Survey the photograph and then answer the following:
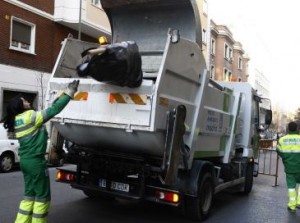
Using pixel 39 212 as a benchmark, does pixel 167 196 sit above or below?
above

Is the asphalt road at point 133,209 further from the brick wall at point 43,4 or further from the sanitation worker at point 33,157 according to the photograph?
the brick wall at point 43,4

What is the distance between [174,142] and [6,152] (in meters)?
7.63

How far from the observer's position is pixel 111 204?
300 inches

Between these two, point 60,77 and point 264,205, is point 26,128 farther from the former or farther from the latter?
point 264,205

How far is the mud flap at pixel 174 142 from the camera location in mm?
5539

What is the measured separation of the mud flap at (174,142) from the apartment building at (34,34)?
499 inches

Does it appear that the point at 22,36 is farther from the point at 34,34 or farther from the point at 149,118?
Answer: the point at 149,118

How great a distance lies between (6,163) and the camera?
38.7 feet

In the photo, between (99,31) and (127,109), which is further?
(99,31)

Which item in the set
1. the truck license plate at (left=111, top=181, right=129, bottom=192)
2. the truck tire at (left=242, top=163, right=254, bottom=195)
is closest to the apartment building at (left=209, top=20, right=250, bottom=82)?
the truck tire at (left=242, top=163, right=254, bottom=195)

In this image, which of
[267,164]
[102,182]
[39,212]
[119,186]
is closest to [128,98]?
[119,186]

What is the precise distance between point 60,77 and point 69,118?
0.72 meters

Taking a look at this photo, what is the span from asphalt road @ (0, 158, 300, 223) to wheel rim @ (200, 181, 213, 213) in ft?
0.68

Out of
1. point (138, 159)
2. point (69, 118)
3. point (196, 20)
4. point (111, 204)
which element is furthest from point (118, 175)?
point (196, 20)
